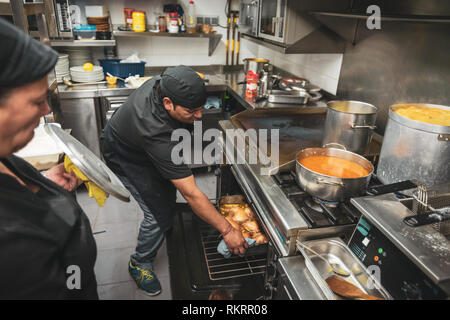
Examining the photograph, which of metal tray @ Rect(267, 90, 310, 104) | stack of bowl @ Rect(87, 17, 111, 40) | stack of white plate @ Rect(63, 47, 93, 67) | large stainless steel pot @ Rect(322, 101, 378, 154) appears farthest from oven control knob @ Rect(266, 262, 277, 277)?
stack of white plate @ Rect(63, 47, 93, 67)

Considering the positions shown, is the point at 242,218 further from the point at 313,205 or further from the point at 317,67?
the point at 317,67

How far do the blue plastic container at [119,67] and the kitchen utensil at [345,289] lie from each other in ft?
8.81

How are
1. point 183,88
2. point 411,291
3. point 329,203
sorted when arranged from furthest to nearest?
point 183,88 < point 329,203 < point 411,291

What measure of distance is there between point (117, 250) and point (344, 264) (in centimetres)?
166

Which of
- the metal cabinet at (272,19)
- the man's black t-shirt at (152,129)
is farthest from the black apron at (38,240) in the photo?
the metal cabinet at (272,19)

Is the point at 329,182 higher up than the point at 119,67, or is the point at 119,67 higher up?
the point at 119,67

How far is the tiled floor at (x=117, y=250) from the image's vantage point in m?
1.89

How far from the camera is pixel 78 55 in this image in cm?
299

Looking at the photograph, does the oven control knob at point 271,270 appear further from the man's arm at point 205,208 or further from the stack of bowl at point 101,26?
the stack of bowl at point 101,26

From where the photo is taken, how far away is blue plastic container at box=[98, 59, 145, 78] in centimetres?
295

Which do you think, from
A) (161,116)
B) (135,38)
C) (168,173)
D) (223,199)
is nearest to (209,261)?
(223,199)

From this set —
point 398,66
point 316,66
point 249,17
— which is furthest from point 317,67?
point 398,66

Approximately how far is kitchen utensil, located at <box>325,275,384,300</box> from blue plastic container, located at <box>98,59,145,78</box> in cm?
269

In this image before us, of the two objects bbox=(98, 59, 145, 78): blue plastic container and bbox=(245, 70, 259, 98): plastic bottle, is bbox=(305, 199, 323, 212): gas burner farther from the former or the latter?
bbox=(98, 59, 145, 78): blue plastic container
